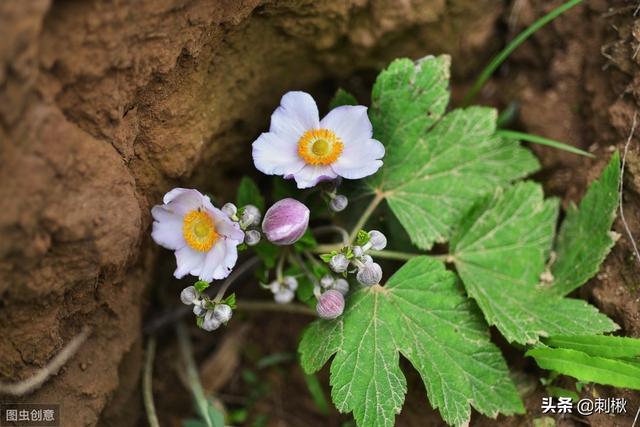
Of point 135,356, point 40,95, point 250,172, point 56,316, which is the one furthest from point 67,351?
point 250,172

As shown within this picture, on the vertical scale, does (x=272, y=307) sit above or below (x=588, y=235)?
below

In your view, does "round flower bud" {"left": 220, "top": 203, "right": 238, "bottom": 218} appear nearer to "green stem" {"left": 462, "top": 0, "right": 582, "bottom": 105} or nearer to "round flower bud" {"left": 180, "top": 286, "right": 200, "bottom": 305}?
"round flower bud" {"left": 180, "top": 286, "right": 200, "bottom": 305}

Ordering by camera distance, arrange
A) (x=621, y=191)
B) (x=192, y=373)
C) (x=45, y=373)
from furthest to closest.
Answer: (x=192, y=373), (x=621, y=191), (x=45, y=373)

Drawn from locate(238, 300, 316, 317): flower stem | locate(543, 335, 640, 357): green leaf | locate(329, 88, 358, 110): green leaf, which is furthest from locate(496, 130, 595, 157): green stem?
locate(238, 300, 316, 317): flower stem

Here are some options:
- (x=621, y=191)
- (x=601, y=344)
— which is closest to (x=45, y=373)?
(x=601, y=344)

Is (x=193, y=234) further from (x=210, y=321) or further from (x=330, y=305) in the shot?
(x=330, y=305)

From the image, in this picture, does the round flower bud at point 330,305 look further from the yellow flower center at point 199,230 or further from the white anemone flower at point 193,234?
the yellow flower center at point 199,230
